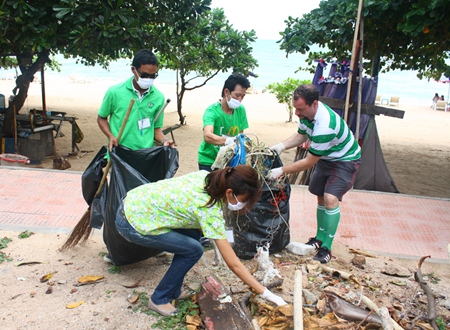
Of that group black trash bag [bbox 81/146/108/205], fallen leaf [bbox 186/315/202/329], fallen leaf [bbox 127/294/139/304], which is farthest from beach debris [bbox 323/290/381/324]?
black trash bag [bbox 81/146/108/205]

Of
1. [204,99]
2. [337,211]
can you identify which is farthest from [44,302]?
[204,99]

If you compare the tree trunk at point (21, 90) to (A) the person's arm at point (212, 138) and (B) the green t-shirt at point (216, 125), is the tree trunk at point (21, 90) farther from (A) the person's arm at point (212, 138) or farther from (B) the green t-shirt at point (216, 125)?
(A) the person's arm at point (212, 138)

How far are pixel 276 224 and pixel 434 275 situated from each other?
145cm

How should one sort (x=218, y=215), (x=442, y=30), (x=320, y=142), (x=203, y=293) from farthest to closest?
(x=442, y=30), (x=320, y=142), (x=203, y=293), (x=218, y=215)

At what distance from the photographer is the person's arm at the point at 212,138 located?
3.81m

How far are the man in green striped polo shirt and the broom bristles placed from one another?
1.63 metres

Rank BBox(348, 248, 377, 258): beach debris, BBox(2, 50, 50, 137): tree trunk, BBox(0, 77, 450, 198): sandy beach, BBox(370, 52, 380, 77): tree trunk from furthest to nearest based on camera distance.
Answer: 1. BBox(2, 50, 50, 137): tree trunk
2. BBox(0, 77, 450, 198): sandy beach
3. BBox(370, 52, 380, 77): tree trunk
4. BBox(348, 248, 377, 258): beach debris

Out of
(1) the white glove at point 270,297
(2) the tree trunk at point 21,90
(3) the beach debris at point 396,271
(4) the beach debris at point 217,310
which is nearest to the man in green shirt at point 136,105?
(4) the beach debris at point 217,310

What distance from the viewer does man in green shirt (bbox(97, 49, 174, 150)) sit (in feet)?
12.0

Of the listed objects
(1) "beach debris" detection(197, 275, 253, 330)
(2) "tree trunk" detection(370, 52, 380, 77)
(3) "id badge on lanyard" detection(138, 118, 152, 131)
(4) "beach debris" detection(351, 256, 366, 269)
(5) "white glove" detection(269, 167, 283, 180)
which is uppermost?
(2) "tree trunk" detection(370, 52, 380, 77)

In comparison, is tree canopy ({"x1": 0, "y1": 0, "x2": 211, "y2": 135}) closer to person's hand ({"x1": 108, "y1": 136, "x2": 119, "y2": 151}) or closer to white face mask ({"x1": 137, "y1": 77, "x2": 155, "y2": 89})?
white face mask ({"x1": 137, "y1": 77, "x2": 155, "y2": 89})

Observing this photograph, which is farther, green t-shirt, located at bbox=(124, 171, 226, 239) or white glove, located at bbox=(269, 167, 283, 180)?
white glove, located at bbox=(269, 167, 283, 180)

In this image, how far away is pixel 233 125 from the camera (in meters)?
4.13

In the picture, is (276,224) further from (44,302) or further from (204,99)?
(204,99)
